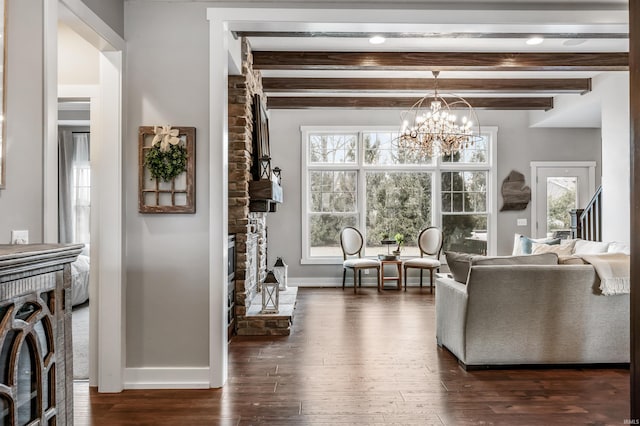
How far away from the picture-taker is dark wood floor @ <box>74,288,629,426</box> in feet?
8.87

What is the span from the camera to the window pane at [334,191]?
784 cm

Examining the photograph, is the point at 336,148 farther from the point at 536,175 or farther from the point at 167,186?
the point at 167,186

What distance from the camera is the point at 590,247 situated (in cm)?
529

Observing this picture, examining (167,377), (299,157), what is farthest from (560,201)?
(167,377)

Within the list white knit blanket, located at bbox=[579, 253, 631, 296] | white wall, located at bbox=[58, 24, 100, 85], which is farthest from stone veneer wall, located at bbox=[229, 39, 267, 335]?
white knit blanket, located at bbox=[579, 253, 631, 296]

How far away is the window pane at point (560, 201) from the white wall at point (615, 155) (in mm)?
2068

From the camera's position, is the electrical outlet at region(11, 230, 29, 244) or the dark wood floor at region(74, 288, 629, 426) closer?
the electrical outlet at region(11, 230, 29, 244)

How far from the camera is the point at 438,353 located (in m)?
3.96

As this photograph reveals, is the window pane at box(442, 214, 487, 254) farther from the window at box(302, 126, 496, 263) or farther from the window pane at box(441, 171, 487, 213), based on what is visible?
the window pane at box(441, 171, 487, 213)

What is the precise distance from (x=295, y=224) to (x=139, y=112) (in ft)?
15.4

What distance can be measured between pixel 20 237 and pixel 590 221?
645 cm

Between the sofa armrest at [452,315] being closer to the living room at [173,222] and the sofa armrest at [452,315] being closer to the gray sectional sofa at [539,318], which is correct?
the gray sectional sofa at [539,318]

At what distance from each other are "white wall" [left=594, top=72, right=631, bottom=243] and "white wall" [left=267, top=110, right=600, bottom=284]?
2.00m

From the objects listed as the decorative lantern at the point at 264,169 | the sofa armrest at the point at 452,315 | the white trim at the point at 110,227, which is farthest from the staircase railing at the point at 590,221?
the white trim at the point at 110,227
